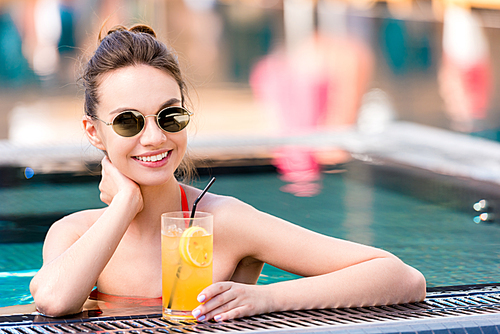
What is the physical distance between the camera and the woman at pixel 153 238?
1.98 metres

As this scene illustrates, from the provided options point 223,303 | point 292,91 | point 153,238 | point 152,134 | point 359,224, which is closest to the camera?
point 223,303

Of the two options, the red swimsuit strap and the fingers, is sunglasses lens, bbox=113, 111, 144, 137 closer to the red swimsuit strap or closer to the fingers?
the red swimsuit strap

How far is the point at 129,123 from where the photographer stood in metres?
2.09

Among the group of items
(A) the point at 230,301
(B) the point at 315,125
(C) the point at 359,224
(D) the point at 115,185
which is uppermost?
(D) the point at 115,185

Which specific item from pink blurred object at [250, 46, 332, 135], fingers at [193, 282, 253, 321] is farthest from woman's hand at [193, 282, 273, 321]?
pink blurred object at [250, 46, 332, 135]

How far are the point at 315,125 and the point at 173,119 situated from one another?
6.61 meters

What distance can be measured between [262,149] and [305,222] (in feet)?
6.04

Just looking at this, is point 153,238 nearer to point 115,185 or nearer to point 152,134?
point 115,185

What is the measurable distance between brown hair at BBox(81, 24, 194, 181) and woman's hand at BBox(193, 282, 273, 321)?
0.76 metres

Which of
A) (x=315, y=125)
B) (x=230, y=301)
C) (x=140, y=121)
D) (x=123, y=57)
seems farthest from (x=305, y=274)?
(x=315, y=125)

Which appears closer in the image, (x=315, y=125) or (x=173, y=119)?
(x=173, y=119)

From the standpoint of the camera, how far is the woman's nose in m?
2.08

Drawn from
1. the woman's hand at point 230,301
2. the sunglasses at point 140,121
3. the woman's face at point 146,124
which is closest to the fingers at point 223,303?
the woman's hand at point 230,301

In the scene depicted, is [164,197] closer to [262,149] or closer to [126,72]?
[126,72]
